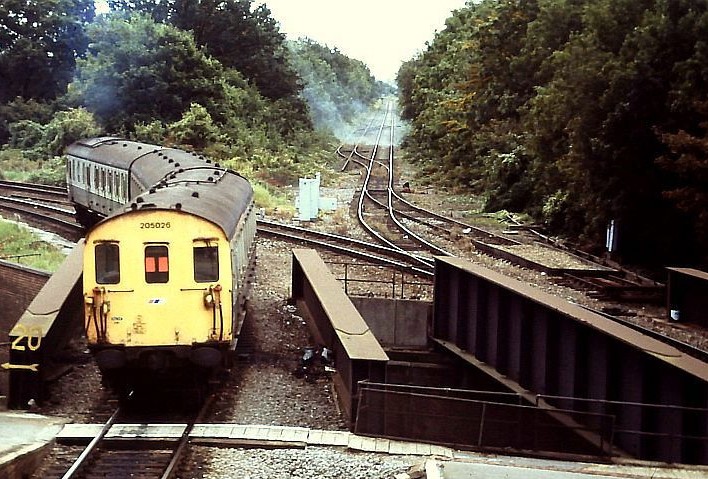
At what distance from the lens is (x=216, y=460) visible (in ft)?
31.7

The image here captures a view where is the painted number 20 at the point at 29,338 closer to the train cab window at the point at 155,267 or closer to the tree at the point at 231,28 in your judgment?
the train cab window at the point at 155,267

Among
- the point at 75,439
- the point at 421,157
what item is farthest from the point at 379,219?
the point at 421,157

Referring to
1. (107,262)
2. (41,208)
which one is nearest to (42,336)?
(107,262)

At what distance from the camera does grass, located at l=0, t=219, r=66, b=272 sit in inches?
783

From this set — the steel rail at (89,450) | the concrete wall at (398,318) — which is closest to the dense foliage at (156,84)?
the concrete wall at (398,318)

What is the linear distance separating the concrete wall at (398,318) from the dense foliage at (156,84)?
22841 millimetres

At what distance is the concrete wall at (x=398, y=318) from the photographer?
1759 cm

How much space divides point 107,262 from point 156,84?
37.2 meters

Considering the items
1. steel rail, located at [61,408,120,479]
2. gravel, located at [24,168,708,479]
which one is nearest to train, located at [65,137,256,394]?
steel rail, located at [61,408,120,479]

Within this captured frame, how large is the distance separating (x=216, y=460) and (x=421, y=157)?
47.9 meters

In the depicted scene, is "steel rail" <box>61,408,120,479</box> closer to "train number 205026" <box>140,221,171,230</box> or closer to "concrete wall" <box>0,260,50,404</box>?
"train number 205026" <box>140,221,171,230</box>

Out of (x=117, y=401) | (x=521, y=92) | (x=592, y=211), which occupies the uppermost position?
(x=521, y=92)

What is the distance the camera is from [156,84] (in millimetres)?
46781

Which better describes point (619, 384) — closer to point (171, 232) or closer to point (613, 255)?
point (171, 232)
